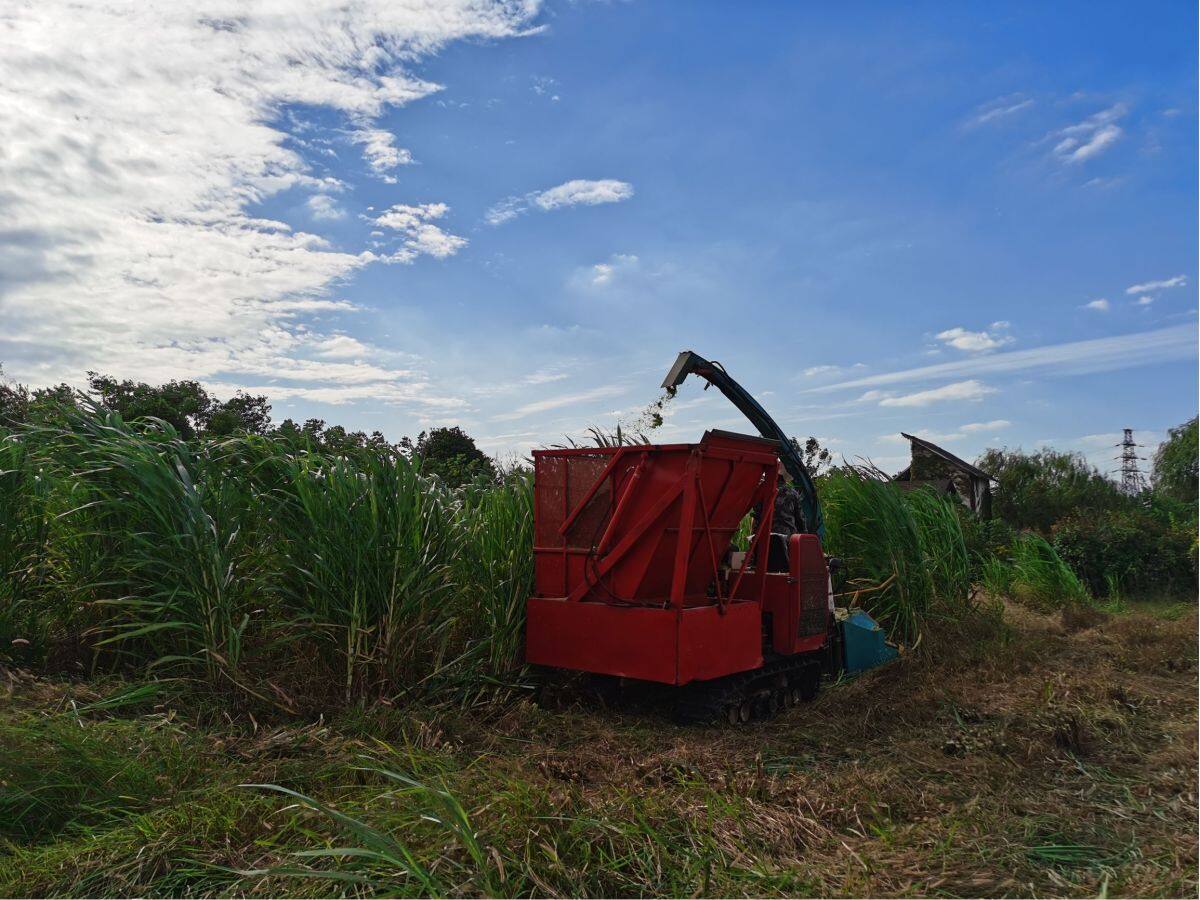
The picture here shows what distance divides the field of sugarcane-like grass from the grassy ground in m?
0.02

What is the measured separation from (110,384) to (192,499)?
15572 mm

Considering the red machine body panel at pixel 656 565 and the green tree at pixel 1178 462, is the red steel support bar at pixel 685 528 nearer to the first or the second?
the red machine body panel at pixel 656 565

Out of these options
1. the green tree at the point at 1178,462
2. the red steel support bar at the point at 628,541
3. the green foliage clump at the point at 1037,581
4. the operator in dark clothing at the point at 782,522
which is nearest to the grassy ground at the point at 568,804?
the red steel support bar at the point at 628,541

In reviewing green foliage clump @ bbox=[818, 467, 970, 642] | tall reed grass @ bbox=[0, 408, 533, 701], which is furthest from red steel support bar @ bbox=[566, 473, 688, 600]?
green foliage clump @ bbox=[818, 467, 970, 642]

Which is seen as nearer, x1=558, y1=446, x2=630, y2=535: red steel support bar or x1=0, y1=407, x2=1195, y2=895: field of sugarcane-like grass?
x1=0, y1=407, x2=1195, y2=895: field of sugarcane-like grass

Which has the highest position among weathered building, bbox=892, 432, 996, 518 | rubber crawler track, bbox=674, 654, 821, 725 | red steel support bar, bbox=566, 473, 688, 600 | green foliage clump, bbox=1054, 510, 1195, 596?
weathered building, bbox=892, 432, 996, 518

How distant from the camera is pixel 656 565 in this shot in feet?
21.9

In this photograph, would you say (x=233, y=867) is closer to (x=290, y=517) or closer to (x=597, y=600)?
(x=290, y=517)

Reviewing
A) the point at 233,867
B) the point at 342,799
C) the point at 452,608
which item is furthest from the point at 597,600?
the point at 233,867

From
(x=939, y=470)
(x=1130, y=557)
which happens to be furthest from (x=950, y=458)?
(x=1130, y=557)

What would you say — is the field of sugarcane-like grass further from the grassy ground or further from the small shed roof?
the small shed roof

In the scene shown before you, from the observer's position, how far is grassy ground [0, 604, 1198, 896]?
3326mm

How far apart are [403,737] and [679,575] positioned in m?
2.32

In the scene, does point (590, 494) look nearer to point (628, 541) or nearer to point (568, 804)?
point (628, 541)
